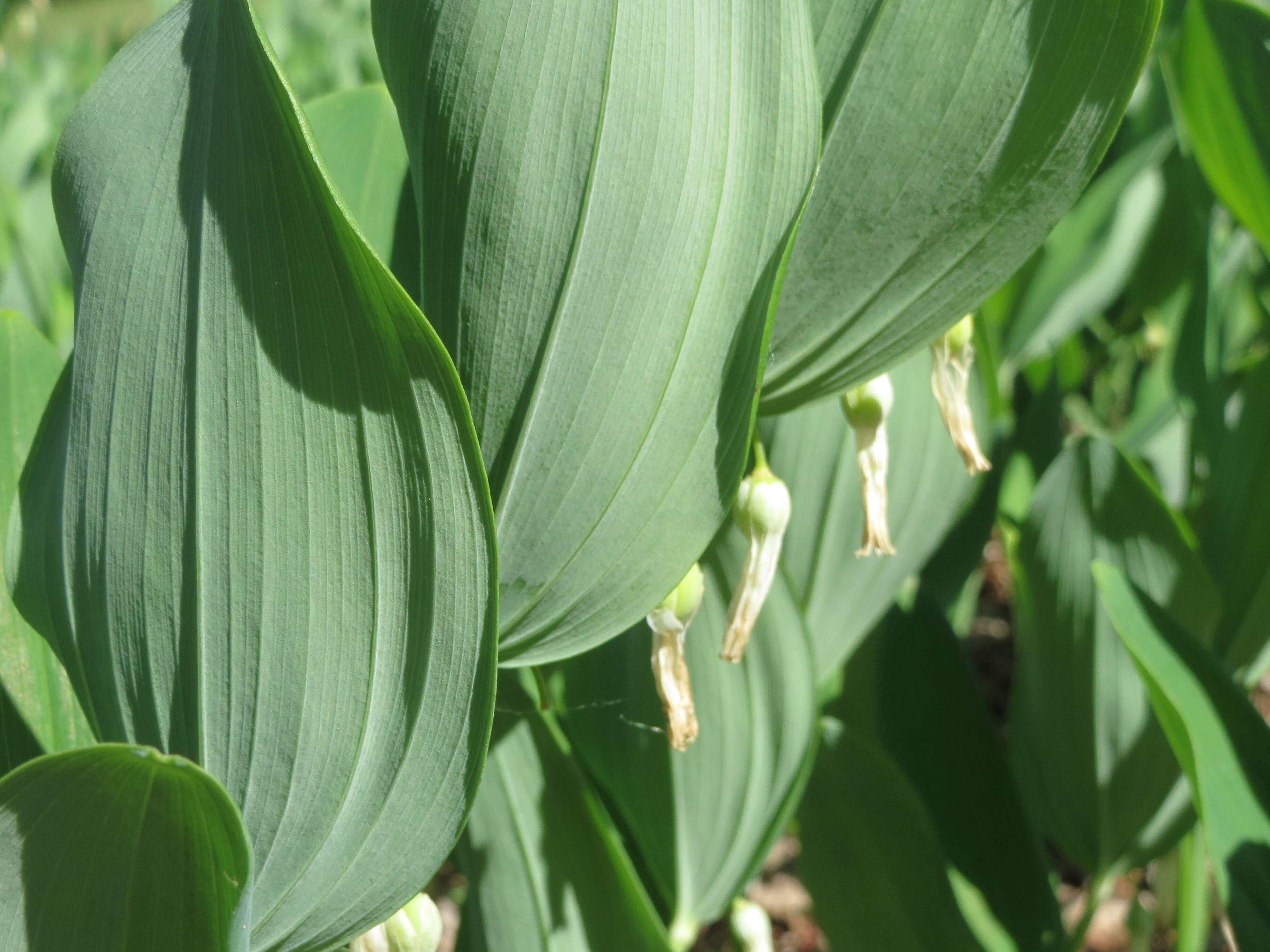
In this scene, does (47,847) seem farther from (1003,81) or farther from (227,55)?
(1003,81)

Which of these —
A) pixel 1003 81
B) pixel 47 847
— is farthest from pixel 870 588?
pixel 47 847

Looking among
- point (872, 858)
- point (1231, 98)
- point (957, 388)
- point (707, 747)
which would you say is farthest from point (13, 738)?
point (1231, 98)

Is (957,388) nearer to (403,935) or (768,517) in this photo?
(768,517)

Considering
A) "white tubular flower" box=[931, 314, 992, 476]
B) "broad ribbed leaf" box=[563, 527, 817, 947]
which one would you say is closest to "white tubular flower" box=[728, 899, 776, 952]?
"broad ribbed leaf" box=[563, 527, 817, 947]

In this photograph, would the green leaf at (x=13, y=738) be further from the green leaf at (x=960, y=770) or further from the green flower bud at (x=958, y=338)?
the green leaf at (x=960, y=770)

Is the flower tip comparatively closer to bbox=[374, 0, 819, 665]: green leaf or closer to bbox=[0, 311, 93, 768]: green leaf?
bbox=[374, 0, 819, 665]: green leaf

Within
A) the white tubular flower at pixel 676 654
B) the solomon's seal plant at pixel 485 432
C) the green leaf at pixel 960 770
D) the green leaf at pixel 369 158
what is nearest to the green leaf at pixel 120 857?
the solomon's seal plant at pixel 485 432
